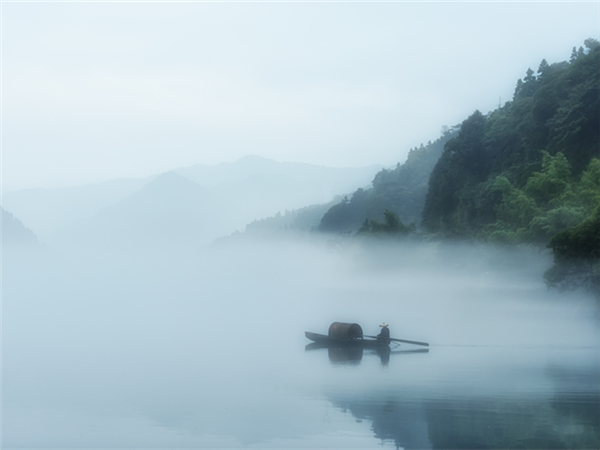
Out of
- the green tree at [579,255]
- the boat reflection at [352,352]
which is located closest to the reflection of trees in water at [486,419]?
the boat reflection at [352,352]

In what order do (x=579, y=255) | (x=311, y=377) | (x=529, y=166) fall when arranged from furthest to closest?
(x=529, y=166) → (x=579, y=255) → (x=311, y=377)

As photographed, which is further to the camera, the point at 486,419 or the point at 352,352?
the point at 352,352

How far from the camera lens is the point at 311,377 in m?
15.8

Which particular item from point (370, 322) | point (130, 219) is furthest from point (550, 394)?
point (130, 219)

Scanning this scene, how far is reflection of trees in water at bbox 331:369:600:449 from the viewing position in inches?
383

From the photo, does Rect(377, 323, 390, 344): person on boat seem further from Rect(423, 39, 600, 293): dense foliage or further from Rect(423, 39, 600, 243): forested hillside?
Rect(423, 39, 600, 243): forested hillside

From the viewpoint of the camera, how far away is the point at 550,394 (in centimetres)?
1301

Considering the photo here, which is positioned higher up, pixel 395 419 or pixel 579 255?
pixel 579 255

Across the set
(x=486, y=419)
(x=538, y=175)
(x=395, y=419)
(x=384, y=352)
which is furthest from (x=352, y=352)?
(x=538, y=175)

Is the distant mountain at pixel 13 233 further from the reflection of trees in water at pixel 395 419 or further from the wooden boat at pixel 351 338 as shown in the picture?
the reflection of trees in water at pixel 395 419

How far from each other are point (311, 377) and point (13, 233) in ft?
383

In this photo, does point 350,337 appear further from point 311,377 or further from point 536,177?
point 536,177

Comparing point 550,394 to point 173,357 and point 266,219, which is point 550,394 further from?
point 266,219

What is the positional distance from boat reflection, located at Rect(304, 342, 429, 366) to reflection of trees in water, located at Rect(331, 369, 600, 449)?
17.1 feet
